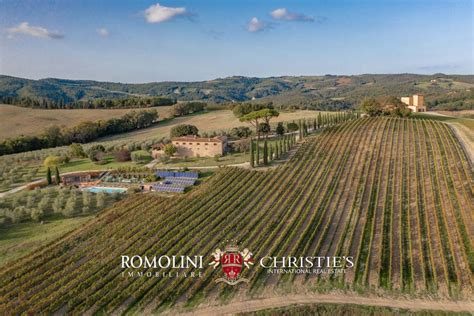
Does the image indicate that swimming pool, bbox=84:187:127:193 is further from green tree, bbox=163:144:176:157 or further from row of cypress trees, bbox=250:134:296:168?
row of cypress trees, bbox=250:134:296:168

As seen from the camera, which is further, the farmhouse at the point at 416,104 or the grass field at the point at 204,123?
the farmhouse at the point at 416,104

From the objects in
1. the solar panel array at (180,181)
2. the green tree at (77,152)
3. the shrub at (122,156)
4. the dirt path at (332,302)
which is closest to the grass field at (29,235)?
the solar panel array at (180,181)

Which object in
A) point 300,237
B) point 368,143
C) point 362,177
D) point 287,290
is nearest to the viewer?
point 287,290

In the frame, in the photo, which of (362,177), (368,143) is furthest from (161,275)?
(368,143)

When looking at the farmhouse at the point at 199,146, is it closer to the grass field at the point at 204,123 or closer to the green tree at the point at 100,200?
the green tree at the point at 100,200

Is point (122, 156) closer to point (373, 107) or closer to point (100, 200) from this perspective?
point (100, 200)

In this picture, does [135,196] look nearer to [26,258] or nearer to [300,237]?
[26,258]

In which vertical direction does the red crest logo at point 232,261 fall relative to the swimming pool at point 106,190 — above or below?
below
